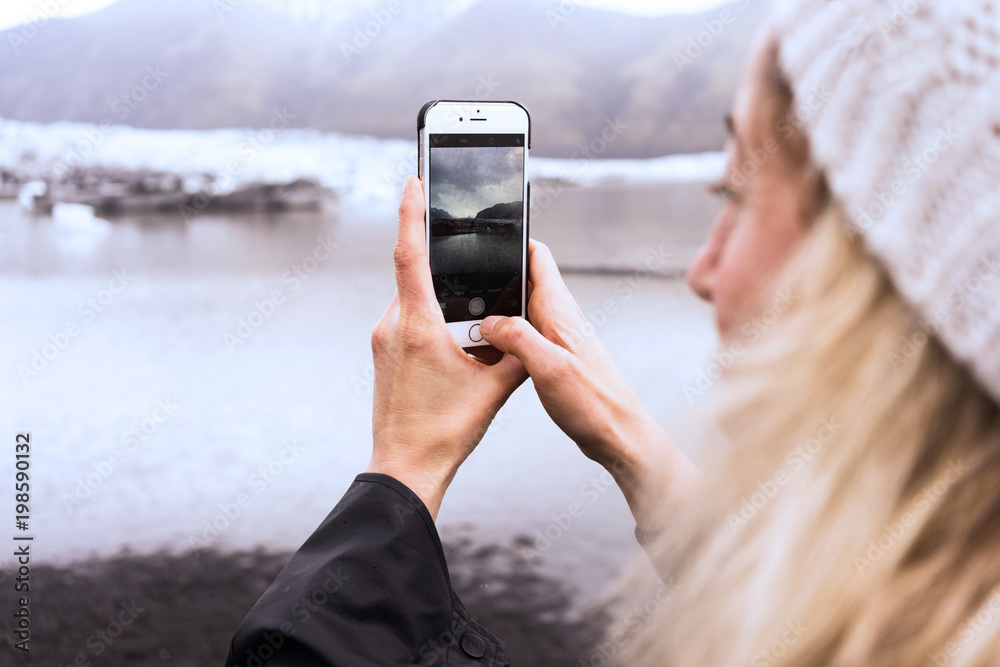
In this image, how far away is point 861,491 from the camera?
0.27 meters

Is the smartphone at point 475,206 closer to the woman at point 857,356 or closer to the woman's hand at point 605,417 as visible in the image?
the woman's hand at point 605,417

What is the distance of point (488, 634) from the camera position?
456 mm

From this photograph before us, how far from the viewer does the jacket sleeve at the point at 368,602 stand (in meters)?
0.38

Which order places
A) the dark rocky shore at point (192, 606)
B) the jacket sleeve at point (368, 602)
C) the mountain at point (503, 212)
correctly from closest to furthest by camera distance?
the jacket sleeve at point (368, 602) < the mountain at point (503, 212) < the dark rocky shore at point (192, 606)

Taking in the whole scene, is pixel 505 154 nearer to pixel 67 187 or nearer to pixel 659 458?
pixel 659 458

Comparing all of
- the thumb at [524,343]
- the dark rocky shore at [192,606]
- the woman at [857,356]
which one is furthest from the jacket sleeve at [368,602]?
the dark rocky shore at [192,606]

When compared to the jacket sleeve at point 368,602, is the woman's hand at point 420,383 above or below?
above

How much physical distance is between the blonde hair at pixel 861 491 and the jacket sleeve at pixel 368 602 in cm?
19

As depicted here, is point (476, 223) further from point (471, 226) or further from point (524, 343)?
point (524, 343)

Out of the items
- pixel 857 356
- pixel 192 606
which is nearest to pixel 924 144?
pixel 857 356

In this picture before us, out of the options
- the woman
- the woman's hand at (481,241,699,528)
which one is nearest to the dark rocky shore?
the woman's hand at (481,241,699,528)

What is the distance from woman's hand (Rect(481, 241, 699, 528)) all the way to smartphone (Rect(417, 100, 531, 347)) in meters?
0.06

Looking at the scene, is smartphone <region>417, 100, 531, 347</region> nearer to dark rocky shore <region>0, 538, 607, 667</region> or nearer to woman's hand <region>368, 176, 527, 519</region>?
woman's hand <region>368, 176, 527, 519</region>

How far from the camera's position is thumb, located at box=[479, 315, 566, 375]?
543 mm
